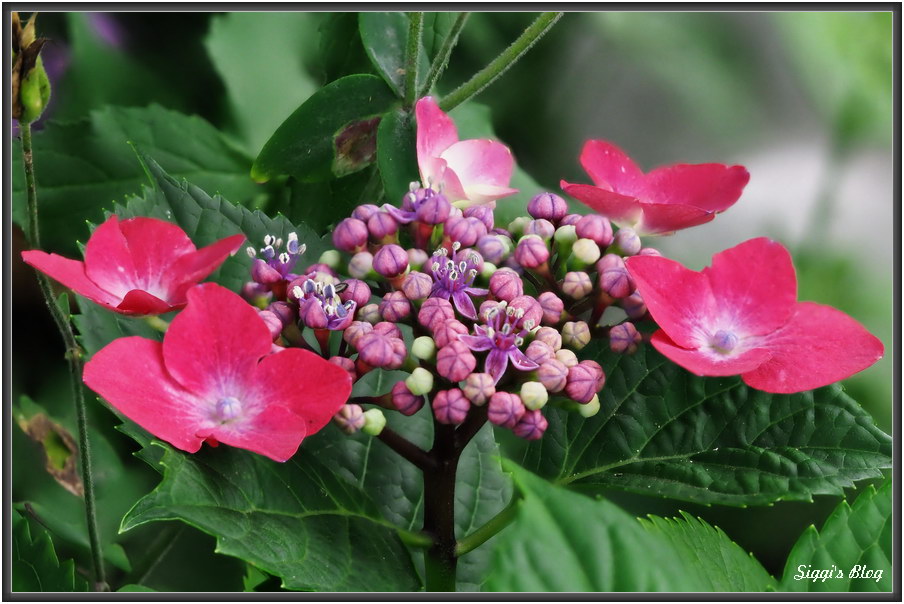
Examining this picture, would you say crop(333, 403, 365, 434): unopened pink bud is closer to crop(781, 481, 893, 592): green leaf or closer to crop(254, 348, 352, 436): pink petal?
crop(254, 348, 352, 436): pink petal

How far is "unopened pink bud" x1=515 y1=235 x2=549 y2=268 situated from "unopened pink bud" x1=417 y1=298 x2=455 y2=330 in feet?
0.26

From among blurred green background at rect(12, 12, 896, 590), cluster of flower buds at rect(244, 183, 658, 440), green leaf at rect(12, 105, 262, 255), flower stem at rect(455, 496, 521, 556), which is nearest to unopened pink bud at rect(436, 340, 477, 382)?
cluster of flower buds at rect(244, 183, 658, 440)

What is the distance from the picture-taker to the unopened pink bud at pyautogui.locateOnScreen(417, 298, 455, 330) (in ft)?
2.14

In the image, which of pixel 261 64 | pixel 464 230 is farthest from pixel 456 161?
pixel 261 64

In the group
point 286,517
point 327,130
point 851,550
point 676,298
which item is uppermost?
point 327,130

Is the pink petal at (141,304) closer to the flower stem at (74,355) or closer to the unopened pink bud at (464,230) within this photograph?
the flower stem at (74,355)

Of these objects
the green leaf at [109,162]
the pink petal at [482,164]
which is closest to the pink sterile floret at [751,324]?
the pink petal at [482,164]

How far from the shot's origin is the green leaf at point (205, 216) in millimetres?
752

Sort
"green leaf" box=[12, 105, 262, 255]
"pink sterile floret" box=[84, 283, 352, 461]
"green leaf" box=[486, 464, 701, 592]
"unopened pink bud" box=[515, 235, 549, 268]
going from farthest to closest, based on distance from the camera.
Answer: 1. "green leaf" box=[12, 105, 262, 255]
2. "unopened pink bud" box=[515, 235, 549, 268]
3. "pink sterile floret" box=[84, 283, 352, 461]
4. "green leaf" box=[486, 464, 701, 592]

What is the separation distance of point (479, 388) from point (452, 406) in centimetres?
2

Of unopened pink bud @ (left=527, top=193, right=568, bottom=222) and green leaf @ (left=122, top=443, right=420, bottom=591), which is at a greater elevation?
unopened pink bud @ (left=527, top=193, right=568, bottom=222)

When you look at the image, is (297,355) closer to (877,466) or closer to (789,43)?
(877,466)

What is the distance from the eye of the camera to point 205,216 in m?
0.77

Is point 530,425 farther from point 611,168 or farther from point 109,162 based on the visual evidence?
point 109,162
